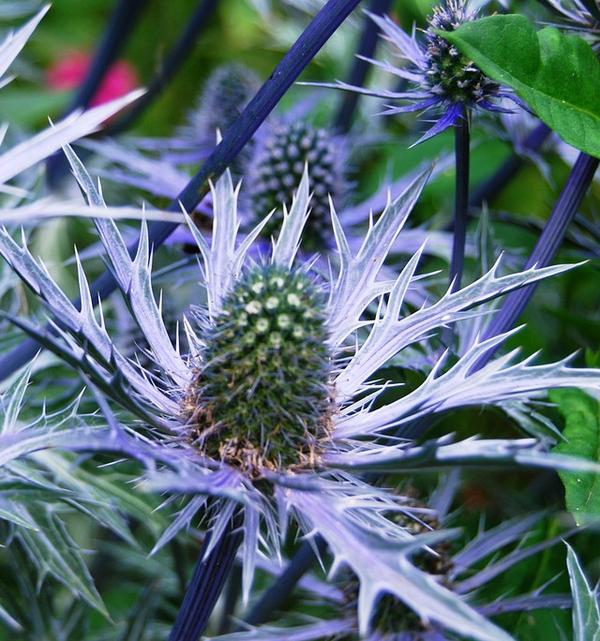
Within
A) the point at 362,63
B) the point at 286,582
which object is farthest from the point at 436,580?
the point at 362,63

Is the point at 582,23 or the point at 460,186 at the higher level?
the point at 582,23

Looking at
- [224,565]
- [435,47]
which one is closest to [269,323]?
[224,565]

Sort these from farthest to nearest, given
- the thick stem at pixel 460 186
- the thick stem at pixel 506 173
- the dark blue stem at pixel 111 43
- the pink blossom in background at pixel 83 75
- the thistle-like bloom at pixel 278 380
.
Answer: the pink blossom in background at pixel 83 75 → the dark blue stem at pixel 111 43 → the thick stem at pixel 506 173 → the thick stem at pixel 460 186 → the thistle-like bloom at pixel 278 380

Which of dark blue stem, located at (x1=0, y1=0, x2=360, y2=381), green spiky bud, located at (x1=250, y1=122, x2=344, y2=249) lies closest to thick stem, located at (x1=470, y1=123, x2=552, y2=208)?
green spiky bud, located at (x1=250, y1=122, x2=344, y2=249)

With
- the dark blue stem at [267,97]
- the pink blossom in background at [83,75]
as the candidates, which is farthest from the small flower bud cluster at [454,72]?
the pink blossom in background at [83,75]

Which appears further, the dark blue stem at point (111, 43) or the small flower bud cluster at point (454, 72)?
the dark blue stem at point (111, 43)

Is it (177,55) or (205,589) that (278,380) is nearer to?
(205,589)

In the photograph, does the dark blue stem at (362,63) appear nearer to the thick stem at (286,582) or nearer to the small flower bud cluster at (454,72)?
the small flower bud cluster at (454,72)
